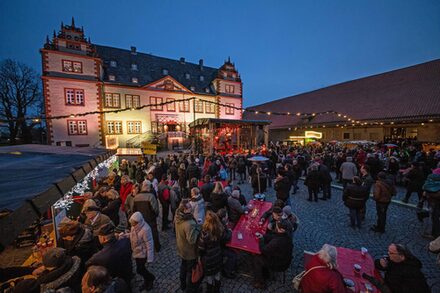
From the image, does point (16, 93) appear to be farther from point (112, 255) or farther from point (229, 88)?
point (112, 255)

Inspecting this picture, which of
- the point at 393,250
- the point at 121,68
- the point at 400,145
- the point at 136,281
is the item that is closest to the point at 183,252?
the point at 136,281

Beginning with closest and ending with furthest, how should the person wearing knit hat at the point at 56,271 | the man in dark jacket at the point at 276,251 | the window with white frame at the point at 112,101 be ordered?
the person wearing knit hat at the point at 56,271 → the man in dark jacket at the point at 276,251 → the window with white frame at the point at 112,101

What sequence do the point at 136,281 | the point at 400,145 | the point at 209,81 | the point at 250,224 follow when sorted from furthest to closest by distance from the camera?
the point at 209,81
the point at 400,145
the point at 250,224
the point at 136,281

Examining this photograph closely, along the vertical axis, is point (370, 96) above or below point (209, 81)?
below

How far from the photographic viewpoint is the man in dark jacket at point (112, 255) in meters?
2.89

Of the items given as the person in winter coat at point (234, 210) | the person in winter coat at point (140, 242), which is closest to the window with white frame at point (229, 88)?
the person in winter coat at point (234, 210)

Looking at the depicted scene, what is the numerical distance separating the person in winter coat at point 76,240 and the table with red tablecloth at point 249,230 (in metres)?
2.64

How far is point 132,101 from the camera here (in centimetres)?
2495

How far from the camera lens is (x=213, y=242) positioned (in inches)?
124

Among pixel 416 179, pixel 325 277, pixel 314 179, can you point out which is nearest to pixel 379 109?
pixel 416 179

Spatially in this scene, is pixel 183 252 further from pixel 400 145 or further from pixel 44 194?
pixel 400 145

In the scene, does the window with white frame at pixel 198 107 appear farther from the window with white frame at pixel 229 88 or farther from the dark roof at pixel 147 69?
the window with white frame at pixel 229 88

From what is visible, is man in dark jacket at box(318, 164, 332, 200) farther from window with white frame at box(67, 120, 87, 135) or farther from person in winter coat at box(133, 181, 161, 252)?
window with white frame at box(67, 120, 87, 135)

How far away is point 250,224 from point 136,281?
2.91 meters
